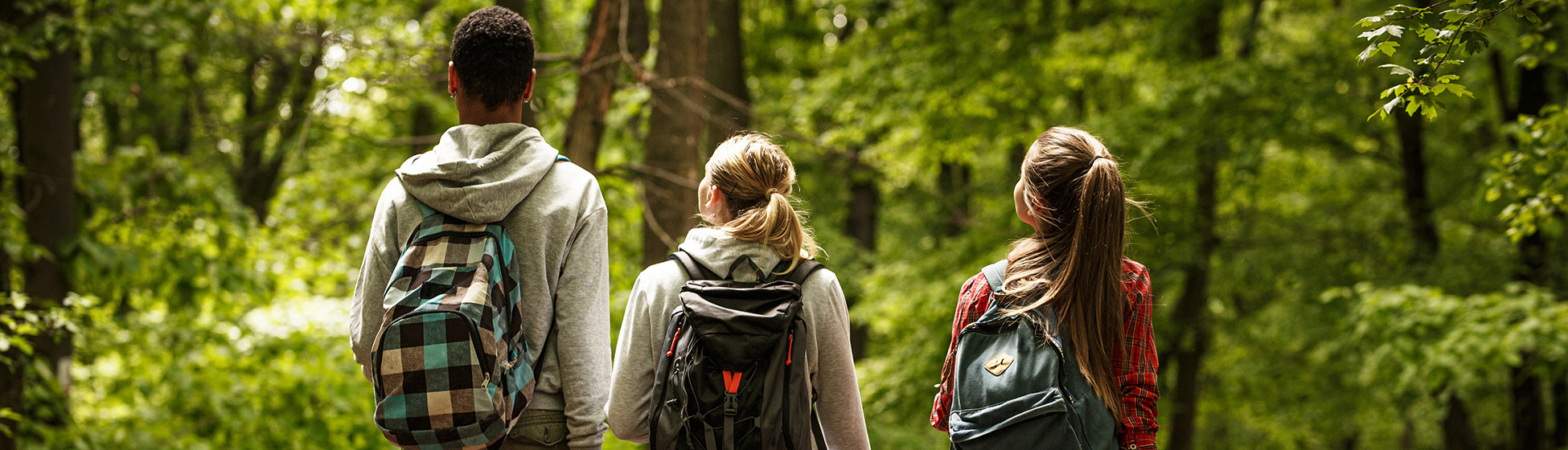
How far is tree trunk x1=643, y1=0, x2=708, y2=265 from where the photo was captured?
5.25 meters

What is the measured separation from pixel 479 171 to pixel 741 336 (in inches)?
25.0

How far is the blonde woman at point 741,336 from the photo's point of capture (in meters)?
1.96

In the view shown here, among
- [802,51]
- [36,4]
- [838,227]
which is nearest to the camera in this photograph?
[36,4]

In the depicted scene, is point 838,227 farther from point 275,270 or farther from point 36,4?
point 36,4

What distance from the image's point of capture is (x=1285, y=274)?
10766mm

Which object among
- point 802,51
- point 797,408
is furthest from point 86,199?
point 802,51

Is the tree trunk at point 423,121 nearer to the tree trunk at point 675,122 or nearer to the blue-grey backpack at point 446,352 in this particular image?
the tree trunk at point 675,122

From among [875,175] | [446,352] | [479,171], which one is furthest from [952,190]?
[446,352]

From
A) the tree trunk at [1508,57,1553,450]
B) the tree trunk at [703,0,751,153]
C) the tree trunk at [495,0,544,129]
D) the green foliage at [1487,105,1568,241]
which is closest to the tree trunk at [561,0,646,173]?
the tree trunk at [495,0,544,129]

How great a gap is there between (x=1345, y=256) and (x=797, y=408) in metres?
10.6

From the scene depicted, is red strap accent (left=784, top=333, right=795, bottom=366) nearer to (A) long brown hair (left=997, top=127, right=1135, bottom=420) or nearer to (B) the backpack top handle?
(B) the backpack top handle

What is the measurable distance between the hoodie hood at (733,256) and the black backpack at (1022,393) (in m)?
0.49

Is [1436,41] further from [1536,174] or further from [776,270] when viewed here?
[1536,174]

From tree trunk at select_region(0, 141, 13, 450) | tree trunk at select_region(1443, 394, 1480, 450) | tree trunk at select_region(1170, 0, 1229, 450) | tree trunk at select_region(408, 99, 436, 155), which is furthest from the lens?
tree trunk at select_region(408, 99, 436, 155)
